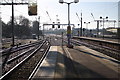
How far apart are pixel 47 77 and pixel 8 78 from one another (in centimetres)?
266

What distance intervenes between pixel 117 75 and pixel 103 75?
805mm

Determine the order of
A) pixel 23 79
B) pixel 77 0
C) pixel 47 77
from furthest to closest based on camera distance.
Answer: pixel 77 0 → pixel 23 79 → pixel 47 77

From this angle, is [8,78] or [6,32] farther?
[6,32]

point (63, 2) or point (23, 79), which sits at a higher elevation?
point (63, 2)

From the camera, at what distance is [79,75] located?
9.41 m

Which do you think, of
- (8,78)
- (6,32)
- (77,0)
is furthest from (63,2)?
(6,32)

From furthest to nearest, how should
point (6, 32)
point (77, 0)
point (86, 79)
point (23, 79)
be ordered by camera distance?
point (6, 32) → point (77, 0) → point (23, 79) → point (86, 79)

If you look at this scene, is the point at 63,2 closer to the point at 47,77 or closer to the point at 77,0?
the point at 77,0

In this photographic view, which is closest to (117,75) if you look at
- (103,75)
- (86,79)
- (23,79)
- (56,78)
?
(103,75)

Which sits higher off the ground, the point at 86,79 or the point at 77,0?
the point at 77,0

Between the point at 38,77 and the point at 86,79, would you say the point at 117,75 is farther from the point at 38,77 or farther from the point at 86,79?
the point at 38,77

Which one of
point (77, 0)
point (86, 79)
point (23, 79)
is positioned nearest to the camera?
point (86, 79)

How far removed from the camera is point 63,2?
26.1 metres

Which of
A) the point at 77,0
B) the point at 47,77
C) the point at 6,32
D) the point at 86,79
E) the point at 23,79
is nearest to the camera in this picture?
the point at 86,79
